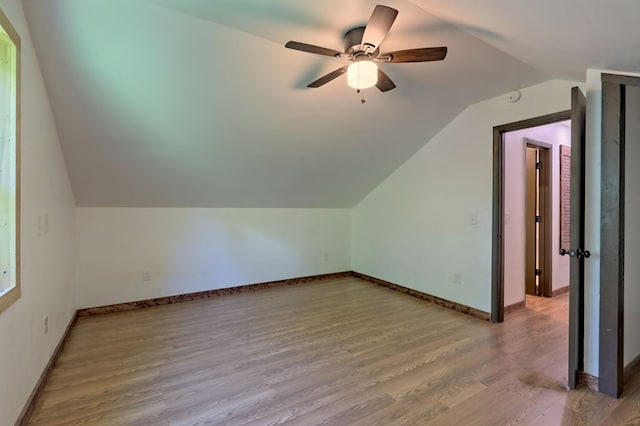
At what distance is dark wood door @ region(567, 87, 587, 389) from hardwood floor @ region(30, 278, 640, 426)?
28 cm

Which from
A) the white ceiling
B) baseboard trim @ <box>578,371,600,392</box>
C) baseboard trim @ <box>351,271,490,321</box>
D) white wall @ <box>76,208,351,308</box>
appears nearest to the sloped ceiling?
the white ceiling

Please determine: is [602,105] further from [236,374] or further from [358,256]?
[358,256]

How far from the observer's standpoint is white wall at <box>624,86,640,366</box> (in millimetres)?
2064

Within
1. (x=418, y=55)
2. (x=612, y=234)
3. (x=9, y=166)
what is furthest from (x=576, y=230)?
(x=9, y=166)

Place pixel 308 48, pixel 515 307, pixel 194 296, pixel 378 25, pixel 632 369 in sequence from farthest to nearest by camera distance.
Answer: pixel 194 296 → pixel 515 307 → pixel 632 369 → pixel 308 48 → pixel 378 25

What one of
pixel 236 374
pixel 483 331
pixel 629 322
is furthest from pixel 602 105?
pixel 236 374

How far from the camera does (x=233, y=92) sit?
2582 millimetres

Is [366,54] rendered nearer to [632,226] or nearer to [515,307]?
[632,226]

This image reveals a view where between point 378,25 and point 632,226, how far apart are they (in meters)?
2.09

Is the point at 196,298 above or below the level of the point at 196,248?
below

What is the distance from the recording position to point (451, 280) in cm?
370

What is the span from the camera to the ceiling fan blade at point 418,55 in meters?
1.91

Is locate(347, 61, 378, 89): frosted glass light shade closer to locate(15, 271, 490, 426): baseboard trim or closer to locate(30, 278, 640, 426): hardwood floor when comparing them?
locate(30, 278, 640, 426): hardwood floor

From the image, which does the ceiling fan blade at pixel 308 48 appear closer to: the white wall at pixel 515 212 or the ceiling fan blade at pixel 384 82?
the ceiling fan blade at pixel 384 82
